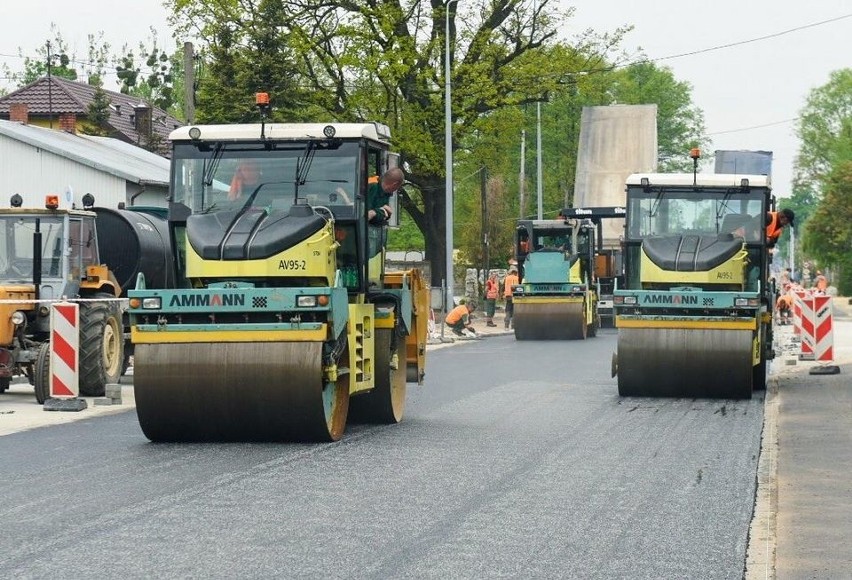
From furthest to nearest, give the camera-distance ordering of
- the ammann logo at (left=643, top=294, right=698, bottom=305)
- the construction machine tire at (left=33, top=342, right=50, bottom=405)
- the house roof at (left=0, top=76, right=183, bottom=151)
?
1. the house roof at (left=0, top=76, right=183, bottom=151)
2. the ammann logo at (left=643, top=294, right=698, bottom=305)
3. the construction machine tire at (left=33, top=342, right=50, bottom=405)

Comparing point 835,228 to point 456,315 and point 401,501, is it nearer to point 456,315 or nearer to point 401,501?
point 456,315

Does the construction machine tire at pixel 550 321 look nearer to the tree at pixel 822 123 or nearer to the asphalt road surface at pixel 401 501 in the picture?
the asphalt road surface at pixel 401 501

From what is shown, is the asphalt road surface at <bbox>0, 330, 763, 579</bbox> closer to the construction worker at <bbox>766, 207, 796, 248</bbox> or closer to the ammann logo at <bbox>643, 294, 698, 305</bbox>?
the ammann logo at <bbox>643, 294, 698, 305</bbox>

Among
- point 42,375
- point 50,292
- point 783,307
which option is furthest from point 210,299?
point 783,307

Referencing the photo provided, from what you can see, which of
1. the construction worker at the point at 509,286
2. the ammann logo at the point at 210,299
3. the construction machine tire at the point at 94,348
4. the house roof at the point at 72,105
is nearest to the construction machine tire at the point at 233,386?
the ammann logo at the point at 210,299

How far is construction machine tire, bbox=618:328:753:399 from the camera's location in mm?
18375

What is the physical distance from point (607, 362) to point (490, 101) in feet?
69.0

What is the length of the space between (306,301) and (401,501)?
320cm

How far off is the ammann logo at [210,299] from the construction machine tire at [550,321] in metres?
22.9

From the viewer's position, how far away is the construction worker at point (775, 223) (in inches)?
787

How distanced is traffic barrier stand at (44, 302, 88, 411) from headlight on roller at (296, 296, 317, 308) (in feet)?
16.6

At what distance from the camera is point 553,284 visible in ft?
119

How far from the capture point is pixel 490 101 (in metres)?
46.4

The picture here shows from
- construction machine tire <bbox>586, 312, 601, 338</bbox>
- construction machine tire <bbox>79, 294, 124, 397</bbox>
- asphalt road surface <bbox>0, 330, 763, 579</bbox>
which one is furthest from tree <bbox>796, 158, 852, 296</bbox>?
asphalt road surface <bbox>0, 330, 763, 579</bbox>
